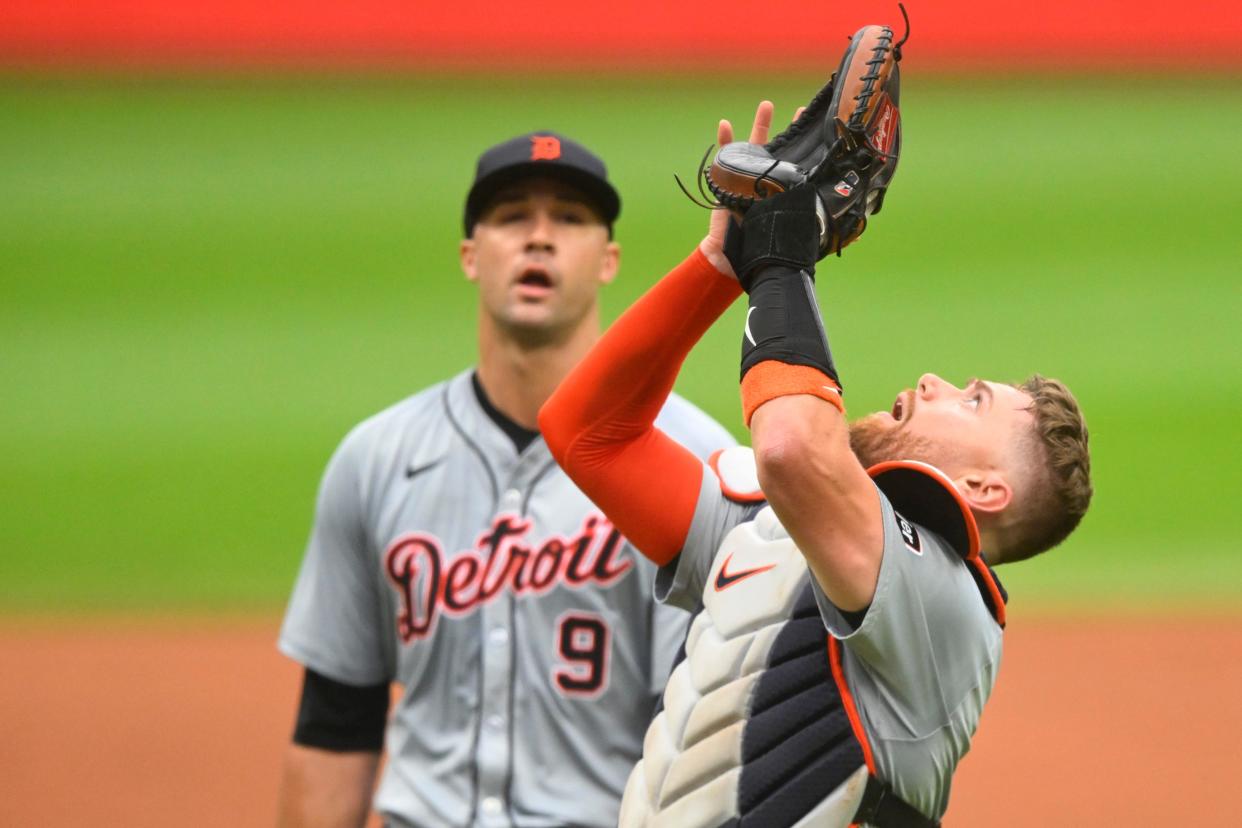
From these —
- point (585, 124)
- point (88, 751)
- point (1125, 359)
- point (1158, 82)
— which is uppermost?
point (1158, 82)

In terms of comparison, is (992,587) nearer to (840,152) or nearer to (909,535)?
(909,535)

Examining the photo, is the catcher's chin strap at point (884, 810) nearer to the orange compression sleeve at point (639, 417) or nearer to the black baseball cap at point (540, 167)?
the orange compression sleeve at point (639, 417)

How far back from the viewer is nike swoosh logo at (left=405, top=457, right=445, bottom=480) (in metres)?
3.06

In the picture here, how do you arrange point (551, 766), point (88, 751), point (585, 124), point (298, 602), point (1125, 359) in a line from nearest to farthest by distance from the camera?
point (551, 766) → point (298, 602) → point (88, 751) → point (1125, 359) → point (585, 124)

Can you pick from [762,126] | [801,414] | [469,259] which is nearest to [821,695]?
[801,414]

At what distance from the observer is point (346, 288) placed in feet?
30.0

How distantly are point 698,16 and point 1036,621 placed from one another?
18.3ft

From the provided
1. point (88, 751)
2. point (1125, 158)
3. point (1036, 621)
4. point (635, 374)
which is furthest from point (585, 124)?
point (635, 374)

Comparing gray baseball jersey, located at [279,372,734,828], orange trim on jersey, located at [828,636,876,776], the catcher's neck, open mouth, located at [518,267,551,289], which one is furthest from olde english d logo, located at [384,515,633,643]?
orange trim on jersey, located at [828,636,876,776]

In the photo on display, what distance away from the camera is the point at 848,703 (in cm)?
209

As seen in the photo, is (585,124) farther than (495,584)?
Yes

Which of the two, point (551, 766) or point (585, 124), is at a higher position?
point (585, 124)

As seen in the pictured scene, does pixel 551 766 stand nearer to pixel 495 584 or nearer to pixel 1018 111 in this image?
pixel 495 584

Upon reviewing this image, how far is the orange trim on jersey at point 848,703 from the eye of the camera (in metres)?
2.08
